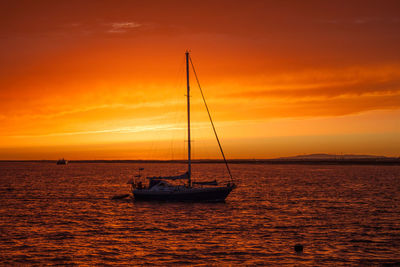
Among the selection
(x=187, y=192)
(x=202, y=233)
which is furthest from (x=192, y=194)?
(x=202, y=233)

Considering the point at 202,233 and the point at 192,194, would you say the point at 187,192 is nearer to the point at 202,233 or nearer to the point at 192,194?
the point at 192,194

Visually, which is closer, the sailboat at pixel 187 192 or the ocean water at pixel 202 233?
the ocean water at pixel 202 233

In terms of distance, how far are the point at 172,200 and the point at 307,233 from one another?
23.1m

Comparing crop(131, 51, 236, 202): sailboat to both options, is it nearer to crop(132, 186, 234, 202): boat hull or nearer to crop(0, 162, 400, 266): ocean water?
crop(132, 186, 234, 202): boat hull

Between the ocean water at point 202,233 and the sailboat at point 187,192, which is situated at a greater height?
Answer: the sailboat at point 187,192

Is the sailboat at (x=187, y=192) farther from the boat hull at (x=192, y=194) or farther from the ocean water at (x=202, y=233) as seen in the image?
the ocean water at (x=202, y=233)

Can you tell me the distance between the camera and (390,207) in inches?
1777

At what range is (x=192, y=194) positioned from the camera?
157 feet

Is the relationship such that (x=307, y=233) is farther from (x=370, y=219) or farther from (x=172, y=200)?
(x=172, y=200)

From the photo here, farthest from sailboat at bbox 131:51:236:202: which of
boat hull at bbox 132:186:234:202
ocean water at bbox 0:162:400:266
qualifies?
ocean water at bbox 0:162:400:266

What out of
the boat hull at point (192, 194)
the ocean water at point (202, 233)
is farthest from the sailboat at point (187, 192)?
the ocean water at point (202, 233)

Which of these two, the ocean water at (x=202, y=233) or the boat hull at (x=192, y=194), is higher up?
the boat hull at (x=192, y=194)

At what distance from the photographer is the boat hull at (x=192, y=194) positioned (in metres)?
48.0

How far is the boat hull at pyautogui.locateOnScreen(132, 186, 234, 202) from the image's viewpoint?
157 ft
